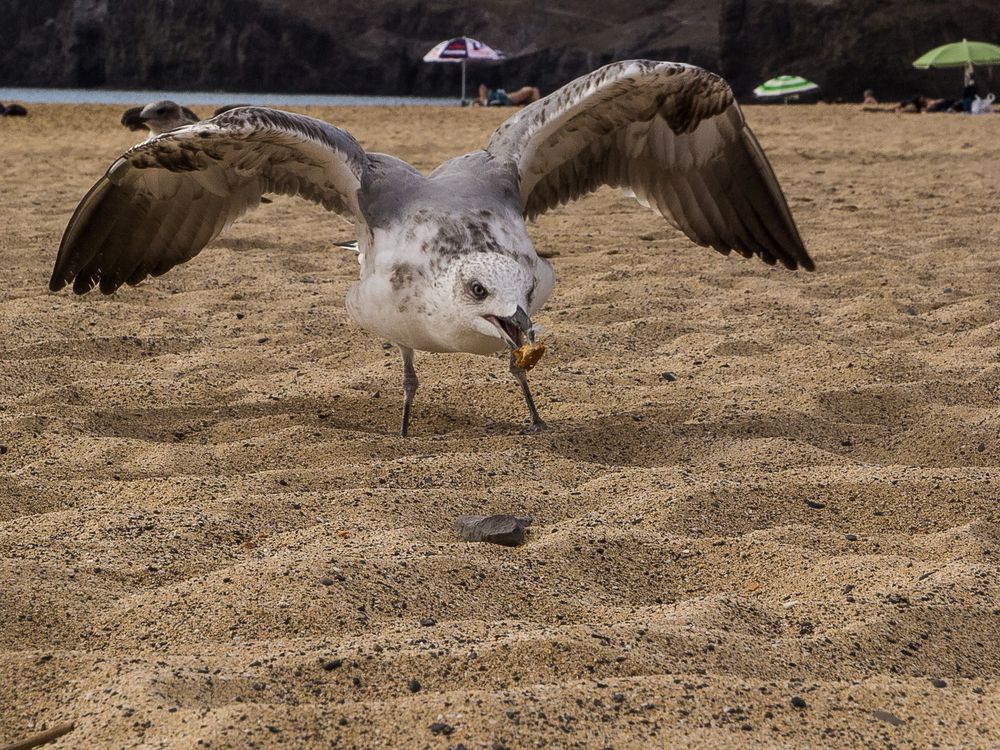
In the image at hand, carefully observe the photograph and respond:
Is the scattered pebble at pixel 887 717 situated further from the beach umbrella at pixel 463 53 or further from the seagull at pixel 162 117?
the beach umbrella at pixel 463 53

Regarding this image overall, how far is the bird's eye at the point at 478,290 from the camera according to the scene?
341cm

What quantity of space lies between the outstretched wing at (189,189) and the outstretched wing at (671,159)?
22.4 inches

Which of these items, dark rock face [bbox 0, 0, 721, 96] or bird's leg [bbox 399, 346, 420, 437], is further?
dark rock face [bbox 0, 0, 721, 96]

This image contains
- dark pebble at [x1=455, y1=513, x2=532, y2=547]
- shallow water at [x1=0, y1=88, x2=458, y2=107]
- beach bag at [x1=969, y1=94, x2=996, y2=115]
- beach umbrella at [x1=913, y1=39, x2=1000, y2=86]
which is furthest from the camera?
shallow water at [x1=0, y1=88, x2=458, y2=107]

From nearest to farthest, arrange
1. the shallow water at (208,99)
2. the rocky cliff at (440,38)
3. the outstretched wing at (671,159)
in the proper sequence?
the outstretched wing at (671,159) < the rocky cliff at (440,38) < the shallow water at (208,99)

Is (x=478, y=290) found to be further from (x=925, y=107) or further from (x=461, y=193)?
(x=925, y=107)

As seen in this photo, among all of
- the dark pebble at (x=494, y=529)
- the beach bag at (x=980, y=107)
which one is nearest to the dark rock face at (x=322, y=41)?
the beach bag at (x=980, y=107)

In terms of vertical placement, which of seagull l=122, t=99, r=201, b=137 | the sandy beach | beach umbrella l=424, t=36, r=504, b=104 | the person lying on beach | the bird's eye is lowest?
the sandy beach

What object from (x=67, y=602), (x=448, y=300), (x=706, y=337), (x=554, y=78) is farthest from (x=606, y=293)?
(x=554, y=78)

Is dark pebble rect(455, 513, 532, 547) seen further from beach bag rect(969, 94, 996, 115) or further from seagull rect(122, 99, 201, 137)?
beach bag rect(969, 94, 996, 115)

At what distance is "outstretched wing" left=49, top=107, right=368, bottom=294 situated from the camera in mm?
3834

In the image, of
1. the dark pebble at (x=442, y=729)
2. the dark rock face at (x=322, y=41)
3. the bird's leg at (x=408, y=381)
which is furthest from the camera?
the dark rock face at (x=322, y=41)

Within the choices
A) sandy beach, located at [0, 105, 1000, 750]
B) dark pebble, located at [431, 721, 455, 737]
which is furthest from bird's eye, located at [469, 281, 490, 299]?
dark pebble, located at [431, 721, 455, 737]

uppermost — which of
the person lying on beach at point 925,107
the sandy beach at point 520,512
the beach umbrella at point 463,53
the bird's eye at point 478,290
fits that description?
the beach umbrella at point 463,53
